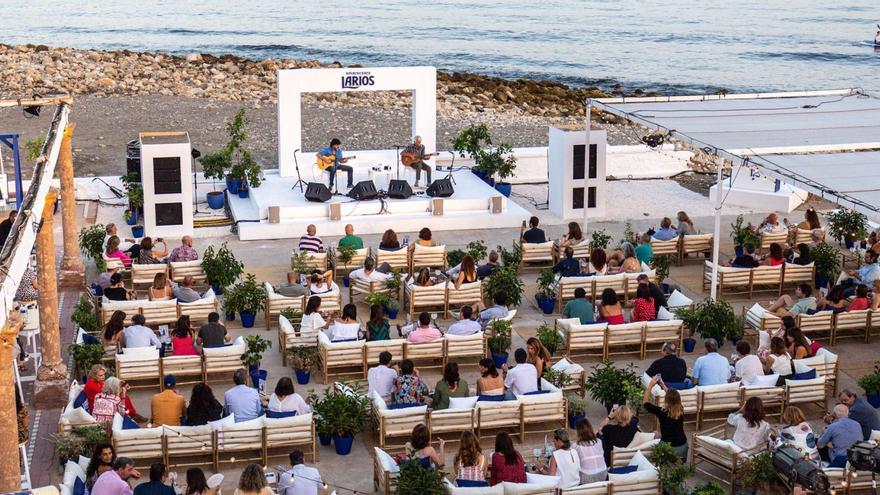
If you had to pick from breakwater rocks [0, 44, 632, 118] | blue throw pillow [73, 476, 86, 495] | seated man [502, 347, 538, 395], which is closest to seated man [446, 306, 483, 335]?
seated man [502, 347, 538, 395]

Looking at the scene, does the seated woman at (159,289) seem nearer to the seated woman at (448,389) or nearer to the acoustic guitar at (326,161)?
the seated woman at (448,389)

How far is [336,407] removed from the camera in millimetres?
12891

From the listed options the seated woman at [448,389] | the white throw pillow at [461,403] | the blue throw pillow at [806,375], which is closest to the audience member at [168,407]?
the seated woman at [448,389]

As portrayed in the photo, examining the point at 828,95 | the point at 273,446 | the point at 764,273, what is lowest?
the point at 273,446

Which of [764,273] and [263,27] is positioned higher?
[263,27]

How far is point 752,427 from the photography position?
12156 millimetres

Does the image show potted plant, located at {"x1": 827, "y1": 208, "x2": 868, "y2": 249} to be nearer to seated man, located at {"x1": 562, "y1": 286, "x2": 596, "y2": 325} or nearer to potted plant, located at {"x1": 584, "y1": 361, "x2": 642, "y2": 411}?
seated man, located at {"x1": 562, "y1": 286, "x2": 596, "y2": 325}

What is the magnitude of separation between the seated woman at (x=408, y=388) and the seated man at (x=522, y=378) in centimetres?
92

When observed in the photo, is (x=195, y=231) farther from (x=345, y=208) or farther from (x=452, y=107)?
(x=452, y=107)

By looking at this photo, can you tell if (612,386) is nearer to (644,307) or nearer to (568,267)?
(644,307)

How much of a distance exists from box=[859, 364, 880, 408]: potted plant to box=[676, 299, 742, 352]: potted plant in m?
2.06

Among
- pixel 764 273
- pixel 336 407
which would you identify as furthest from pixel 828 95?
pixel 336 407

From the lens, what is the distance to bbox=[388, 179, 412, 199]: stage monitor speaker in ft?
75.4

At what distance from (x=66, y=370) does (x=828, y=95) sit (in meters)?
13.8
